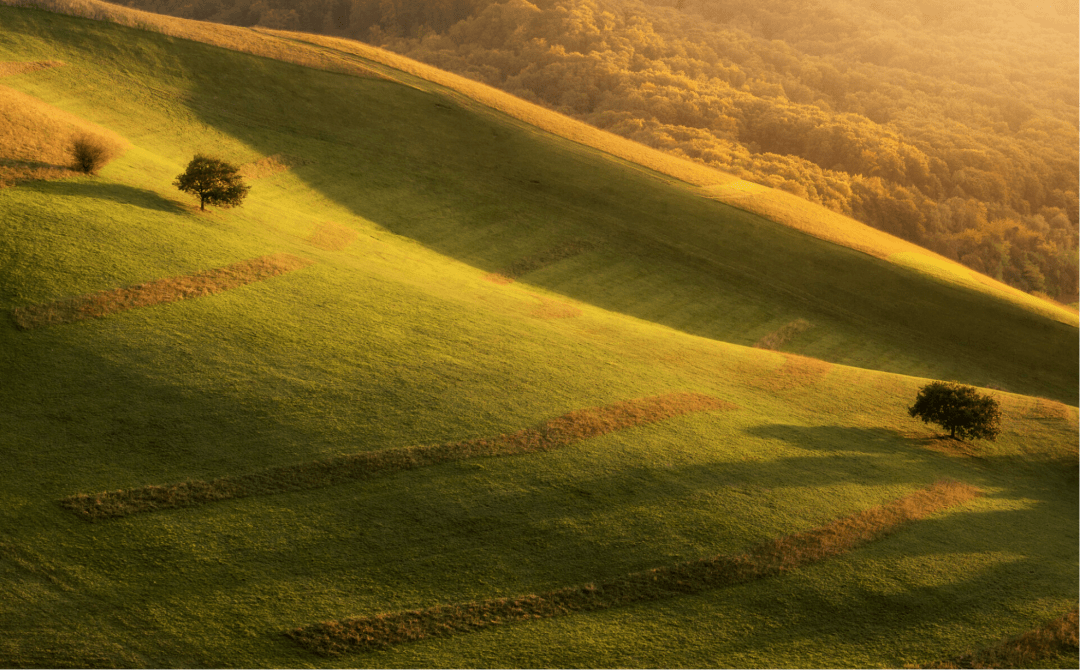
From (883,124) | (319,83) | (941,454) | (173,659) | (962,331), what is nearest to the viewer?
(173,659)

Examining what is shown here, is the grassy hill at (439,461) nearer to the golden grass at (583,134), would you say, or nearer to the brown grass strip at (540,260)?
the brown grass strip at (540,260)

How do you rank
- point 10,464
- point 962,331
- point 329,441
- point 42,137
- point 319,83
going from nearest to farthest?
point 10,464, point 329,441, point 42,137, point 962,331, point 319,83

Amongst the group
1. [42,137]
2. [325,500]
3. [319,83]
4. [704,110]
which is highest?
[704,110]

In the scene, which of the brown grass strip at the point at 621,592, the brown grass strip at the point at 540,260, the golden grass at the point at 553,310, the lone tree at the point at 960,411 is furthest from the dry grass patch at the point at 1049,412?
the brown grass strip at the point at 540,260

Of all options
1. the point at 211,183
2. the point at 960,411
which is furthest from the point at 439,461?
the point at 960,411

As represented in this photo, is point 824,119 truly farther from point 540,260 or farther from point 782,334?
point 540,260

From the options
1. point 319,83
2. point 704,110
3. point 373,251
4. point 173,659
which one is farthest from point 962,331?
point 704,110

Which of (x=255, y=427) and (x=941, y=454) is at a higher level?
(x=941, y=454)

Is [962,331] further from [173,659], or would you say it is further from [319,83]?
[319,83]
